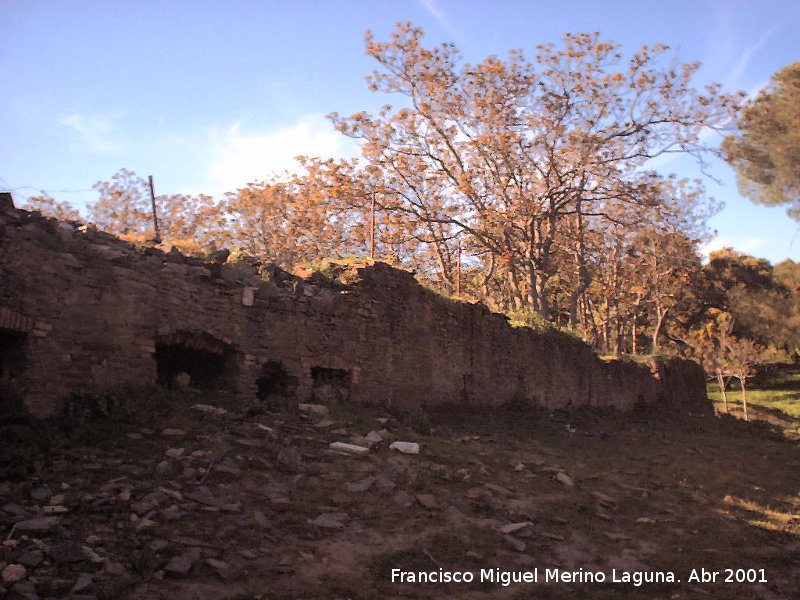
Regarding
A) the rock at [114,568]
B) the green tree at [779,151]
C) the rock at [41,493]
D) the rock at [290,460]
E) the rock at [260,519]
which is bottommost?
the rock at [114,568]

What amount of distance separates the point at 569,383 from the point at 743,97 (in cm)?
944

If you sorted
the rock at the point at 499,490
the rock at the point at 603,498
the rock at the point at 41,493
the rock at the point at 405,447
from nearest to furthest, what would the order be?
the rock at the point at 41,493 < the rock at the point at 499,490 < the rock at the point at 603,498 < the rock at the point at 405,447

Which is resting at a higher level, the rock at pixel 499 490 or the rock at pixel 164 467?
the rock at pixel 164 467

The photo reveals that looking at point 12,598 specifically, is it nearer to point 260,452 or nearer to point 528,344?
point 260,452

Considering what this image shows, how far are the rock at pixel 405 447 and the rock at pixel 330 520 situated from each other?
7.63ft

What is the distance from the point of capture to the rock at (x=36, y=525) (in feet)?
14.8

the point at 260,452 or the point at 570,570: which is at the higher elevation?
the point at 260,452

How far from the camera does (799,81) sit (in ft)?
43.9

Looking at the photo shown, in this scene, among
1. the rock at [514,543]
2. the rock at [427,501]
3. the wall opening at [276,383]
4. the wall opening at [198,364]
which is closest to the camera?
the rock at [514,543]

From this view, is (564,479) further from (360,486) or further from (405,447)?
(360,486)

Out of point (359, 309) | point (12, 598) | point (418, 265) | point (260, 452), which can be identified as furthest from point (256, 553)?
point (418, 265)

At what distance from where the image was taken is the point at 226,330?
8.76 metres

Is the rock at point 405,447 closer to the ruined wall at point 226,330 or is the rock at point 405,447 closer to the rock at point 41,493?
the ruined wall at point 226,330

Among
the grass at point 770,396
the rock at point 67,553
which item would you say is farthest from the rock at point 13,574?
the grass at point 770,396
